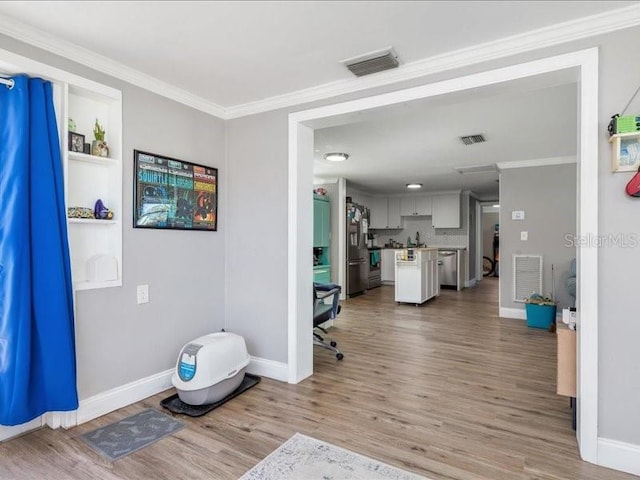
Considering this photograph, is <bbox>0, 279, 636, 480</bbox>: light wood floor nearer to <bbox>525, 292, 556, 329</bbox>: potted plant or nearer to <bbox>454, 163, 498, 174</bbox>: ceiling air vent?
<bbox>525, 292, 556, 329</bbox>: potted plant

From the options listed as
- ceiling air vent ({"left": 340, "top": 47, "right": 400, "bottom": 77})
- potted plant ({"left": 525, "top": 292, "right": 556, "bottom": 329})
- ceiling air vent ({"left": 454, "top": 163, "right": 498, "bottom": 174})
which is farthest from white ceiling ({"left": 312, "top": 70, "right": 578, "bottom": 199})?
potted plant ({"left": 525, "top": 292, "right": 556, "bottom": 329})

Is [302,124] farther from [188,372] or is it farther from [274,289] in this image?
[188,372]

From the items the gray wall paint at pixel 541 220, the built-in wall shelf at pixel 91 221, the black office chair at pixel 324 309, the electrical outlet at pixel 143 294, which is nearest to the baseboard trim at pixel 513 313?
the gray wall paint at pixel 541 220

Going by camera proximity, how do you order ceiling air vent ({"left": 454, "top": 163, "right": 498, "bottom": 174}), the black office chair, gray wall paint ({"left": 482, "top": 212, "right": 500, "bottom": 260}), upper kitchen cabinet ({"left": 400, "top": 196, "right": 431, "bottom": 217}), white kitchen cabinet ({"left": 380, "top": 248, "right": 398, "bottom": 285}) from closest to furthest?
the black office chair → ceiling air vent ({"left": 454, "top": 163, "right": 498, "bottom": 174}) → upper kitchen cabinet ({"left": 400, "top": 196, "right": 431, "bottom": 217}) → white kitchen cabinet ({"left": 380, "top": 248, "right": 398, "bottom": 285}) → gray wall paint ({"left": 482, "top": 212, "right": 500, "bottom": 260})

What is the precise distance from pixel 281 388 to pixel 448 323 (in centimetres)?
316

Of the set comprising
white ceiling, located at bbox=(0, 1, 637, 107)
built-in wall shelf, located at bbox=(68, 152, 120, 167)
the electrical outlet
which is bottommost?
the electrical outlet

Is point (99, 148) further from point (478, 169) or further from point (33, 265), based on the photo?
point (478, 169)

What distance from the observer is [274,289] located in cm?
308

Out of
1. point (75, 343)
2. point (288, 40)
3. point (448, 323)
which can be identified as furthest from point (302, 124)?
point (448, 323)

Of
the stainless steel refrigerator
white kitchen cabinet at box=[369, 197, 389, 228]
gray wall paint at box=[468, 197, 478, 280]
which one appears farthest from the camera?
white kitchen cabinet at box=[369, 197, 389, 228]

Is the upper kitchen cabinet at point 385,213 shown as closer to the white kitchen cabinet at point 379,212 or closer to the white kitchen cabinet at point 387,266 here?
the white kitchen cabinet at point 379,212

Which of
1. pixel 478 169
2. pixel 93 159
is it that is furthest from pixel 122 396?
pixel 478 169

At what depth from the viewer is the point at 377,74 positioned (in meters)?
2.53

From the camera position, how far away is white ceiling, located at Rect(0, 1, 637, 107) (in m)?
1.81
